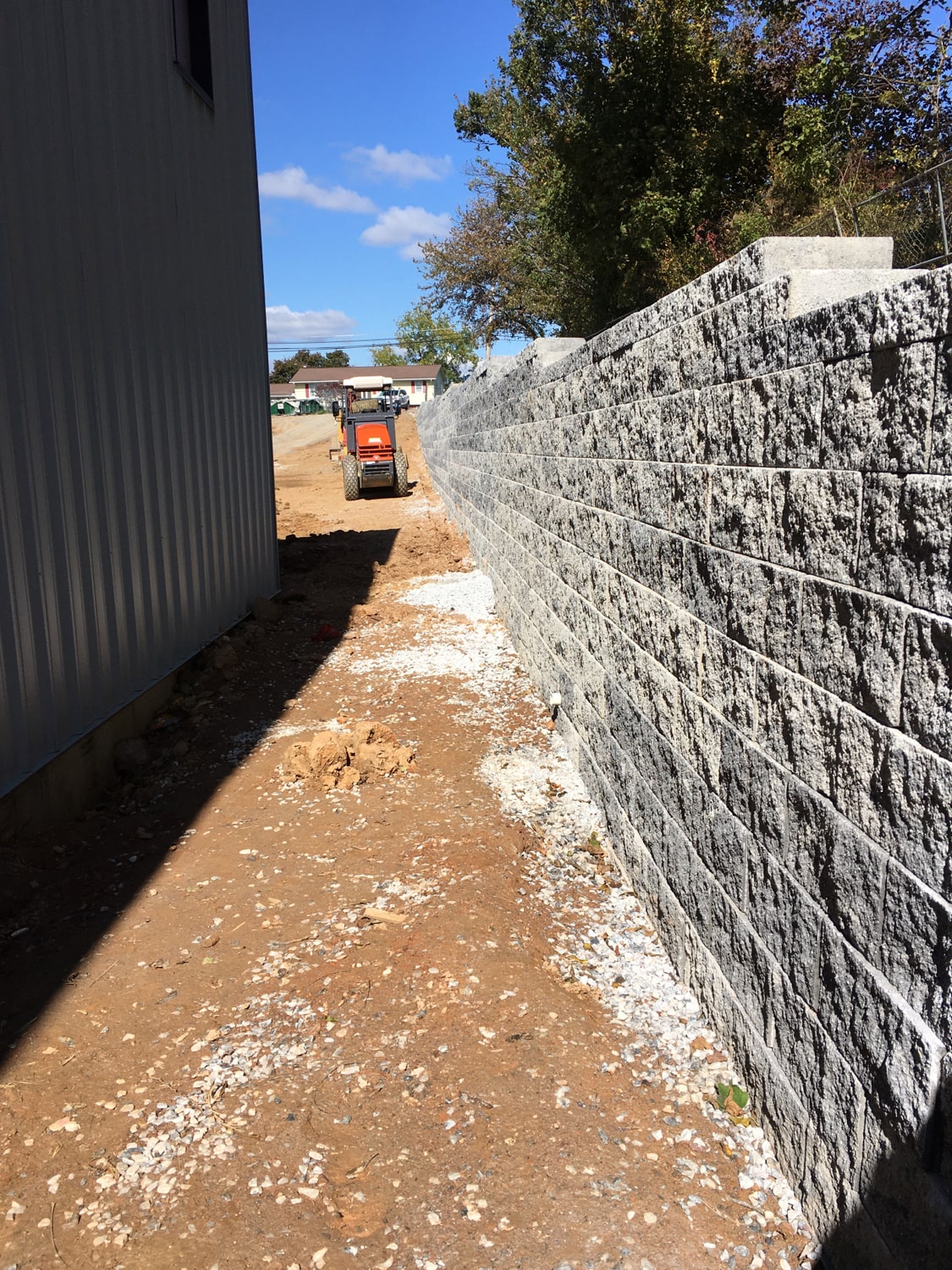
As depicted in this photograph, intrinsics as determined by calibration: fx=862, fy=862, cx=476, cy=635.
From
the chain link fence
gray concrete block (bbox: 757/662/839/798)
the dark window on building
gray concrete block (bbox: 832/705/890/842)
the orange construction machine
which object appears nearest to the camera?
gray concrete block (bbox: 832/705/890/842)

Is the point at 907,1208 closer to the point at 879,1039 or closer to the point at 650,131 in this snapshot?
the point at 879,1039

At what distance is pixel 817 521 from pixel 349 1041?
233 centimetres

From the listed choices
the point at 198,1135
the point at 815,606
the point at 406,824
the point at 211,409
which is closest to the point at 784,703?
the point at 815,606

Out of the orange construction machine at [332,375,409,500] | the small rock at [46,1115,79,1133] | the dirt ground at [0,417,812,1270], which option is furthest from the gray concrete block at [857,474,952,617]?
the orange construction machine at [332,375,409,500]

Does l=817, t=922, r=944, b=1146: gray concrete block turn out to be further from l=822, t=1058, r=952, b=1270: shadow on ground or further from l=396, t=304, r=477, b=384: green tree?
l=396, t=304, r=477, b=384: green tree

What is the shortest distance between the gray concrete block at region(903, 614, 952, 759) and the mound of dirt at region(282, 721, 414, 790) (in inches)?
153

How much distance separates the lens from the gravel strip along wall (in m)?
1.64

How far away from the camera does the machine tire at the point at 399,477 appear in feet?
69.2

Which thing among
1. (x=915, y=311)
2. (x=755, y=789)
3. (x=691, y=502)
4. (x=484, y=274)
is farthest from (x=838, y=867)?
(x=484, y=274)

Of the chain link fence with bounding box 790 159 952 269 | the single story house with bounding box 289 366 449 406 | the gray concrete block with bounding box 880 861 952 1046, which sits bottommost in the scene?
the gray concrete block with bounding box 880 861 952 1046

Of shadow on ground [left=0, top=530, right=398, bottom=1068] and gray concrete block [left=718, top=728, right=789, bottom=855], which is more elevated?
gray concrete block [left=718, top=728, right=789, bottom=855]

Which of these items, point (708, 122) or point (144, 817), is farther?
point (708, 122)

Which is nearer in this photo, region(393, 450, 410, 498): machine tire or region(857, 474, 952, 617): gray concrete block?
region(857, 474, 952, 617): gray concrete block

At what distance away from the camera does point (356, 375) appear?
9181cm
